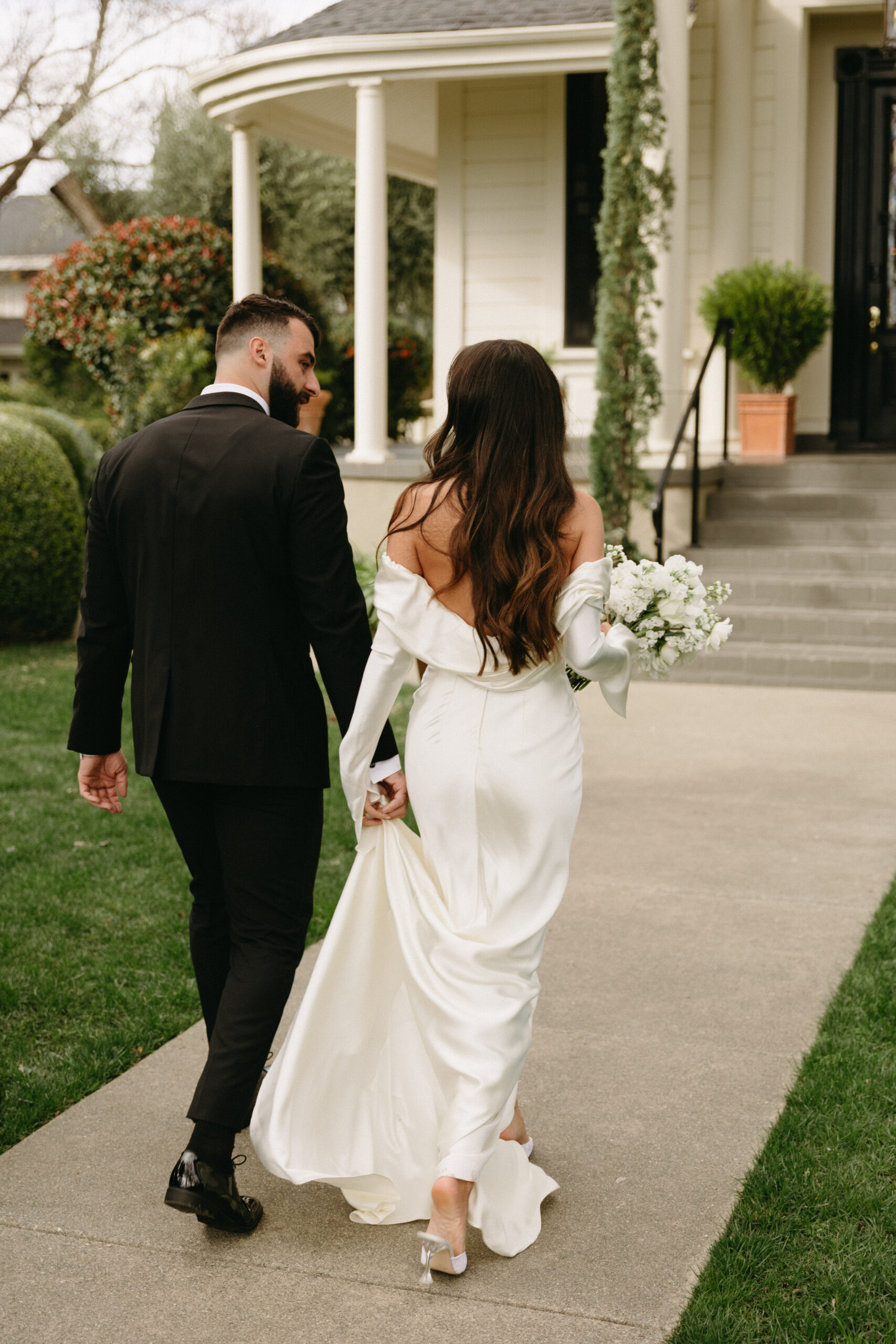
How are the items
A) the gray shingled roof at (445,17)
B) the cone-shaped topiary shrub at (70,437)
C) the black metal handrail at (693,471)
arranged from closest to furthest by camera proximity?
the black metal handrail at (693,471), the gray shingled roof at (445,17), the cone-shaped topiary shrub at (70,437)

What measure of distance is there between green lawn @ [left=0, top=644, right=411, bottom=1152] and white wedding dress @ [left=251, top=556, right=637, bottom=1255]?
3.34 feet

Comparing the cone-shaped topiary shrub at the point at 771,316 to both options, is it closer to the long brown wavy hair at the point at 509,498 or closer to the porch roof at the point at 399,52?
the porch roof at the point at 399,52

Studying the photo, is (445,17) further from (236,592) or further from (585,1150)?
(585,1150)

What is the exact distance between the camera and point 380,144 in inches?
469

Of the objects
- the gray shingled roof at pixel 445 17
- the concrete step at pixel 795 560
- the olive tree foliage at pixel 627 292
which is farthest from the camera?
the gray shingled roof at pixel 445 17

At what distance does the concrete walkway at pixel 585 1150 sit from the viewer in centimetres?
270

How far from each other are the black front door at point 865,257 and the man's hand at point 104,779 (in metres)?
10.5

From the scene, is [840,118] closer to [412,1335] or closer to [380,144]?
[380,144]

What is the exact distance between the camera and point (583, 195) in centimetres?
1309

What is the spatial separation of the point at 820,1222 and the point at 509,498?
172 centimetres

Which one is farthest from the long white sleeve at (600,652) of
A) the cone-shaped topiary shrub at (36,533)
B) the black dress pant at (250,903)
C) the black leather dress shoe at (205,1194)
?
the cone-shaped topiary shrub at (36,533)

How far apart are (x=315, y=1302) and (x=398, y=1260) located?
9.1 inches

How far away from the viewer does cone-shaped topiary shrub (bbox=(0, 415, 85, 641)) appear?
11.0 meters

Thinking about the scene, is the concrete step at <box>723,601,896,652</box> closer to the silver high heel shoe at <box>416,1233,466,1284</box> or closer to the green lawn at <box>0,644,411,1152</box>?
the green lawn at <box>0,644,411,1152</box>
